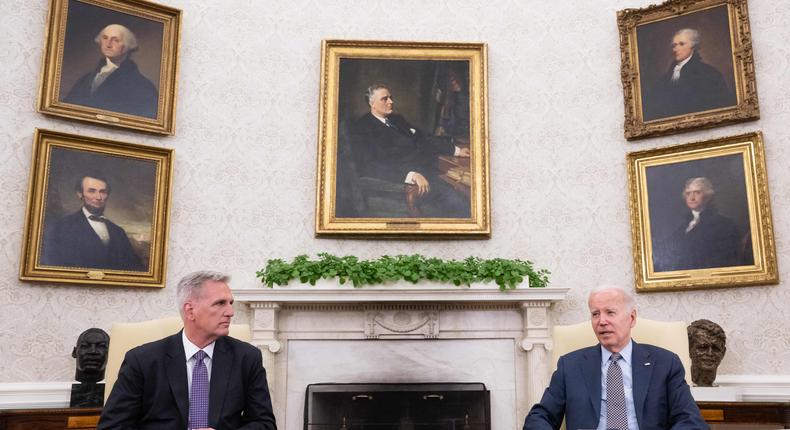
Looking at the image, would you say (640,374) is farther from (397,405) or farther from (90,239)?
(90,239)

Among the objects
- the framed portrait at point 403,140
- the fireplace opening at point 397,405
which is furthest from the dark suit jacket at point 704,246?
the fireplace opening at point 397,405

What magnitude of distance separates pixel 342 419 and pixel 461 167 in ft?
8.43

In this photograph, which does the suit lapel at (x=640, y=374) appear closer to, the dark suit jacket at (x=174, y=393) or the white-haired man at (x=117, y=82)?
the dark suit jacket at (x=174, y=393)

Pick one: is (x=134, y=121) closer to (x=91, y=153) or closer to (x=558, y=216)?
(x=91, y=153)

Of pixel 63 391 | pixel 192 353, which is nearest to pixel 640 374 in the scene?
pixel 192 353

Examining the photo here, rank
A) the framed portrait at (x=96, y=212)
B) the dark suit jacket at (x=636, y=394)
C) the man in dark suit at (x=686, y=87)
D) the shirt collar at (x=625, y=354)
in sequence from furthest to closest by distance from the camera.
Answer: the man in dark suit at (x=686, y=87), the framed portrait at (x=96, y=212), the shirt collar at (x=625, y=354), the dark suit jacket at (x=636, y=394)

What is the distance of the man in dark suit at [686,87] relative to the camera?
582 centimetres

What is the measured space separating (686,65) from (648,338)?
3.17 metres

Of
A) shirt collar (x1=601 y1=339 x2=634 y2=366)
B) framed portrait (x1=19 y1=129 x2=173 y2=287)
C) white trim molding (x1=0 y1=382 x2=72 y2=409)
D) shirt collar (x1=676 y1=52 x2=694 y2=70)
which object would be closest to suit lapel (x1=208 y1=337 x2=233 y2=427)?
shirt collar (x1=601 y1=339 x2=634 y2=366)

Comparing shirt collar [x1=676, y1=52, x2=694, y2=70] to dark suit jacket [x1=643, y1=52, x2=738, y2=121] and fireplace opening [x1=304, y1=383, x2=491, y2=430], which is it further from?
fireplace opening [x1=304, y1=383, x2=491, y2=430]

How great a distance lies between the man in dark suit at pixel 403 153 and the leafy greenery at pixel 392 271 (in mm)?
760

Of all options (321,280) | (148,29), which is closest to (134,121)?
(148,29)

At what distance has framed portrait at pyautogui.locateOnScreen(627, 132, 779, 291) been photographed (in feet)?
17.9

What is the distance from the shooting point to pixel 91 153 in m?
5.74
